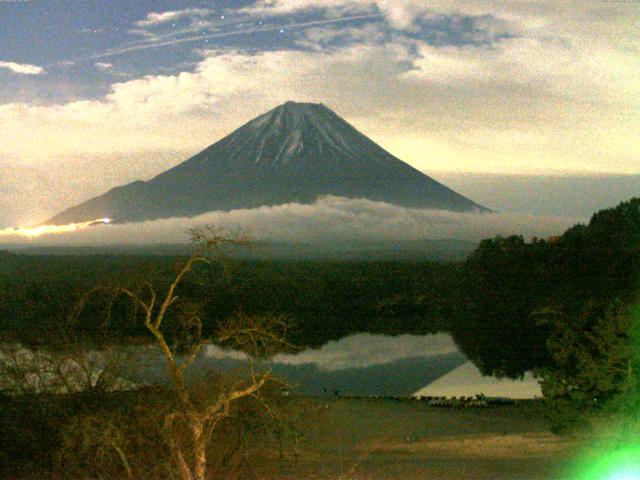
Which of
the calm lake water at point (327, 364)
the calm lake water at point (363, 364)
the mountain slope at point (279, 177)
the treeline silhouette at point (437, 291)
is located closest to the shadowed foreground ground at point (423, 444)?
the calm lake water at point (327, 364)

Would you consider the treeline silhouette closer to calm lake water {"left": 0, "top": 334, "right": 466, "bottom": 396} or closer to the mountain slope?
calm lake water {"left": 0, "top": 334, "right": 466, "bottom": 396}

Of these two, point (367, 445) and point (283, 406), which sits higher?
point (283, 406)

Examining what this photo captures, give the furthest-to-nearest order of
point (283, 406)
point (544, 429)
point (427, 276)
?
1. point (427, 276)
2. point (544, 429)
3. point (283, 406)

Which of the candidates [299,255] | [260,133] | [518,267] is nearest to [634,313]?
[518,267]

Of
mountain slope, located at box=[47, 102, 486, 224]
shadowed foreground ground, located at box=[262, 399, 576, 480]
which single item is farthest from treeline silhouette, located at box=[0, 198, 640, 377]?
mountain slope, located at box=[47, 102, 486, 224]

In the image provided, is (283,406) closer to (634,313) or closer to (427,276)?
(634,313)

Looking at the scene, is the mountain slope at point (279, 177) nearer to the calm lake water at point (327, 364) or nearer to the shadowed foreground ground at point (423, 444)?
the calm lake water at point (327, 364)

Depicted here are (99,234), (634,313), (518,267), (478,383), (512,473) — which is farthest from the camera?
(99,234)

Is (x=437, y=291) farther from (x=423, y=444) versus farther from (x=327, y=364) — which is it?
(x=423, y=444)

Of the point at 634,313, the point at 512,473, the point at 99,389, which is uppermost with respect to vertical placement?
the point at 634,313
